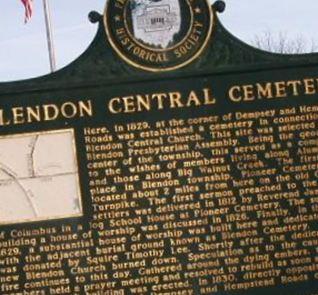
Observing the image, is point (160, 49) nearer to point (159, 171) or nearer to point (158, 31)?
point (158, 31)

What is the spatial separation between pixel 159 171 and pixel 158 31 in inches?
54.4

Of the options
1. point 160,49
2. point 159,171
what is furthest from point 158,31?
A: point 159,171

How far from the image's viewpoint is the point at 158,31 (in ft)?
25.9

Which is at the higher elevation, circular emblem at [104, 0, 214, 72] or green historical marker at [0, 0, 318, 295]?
circular emblem at [104, 0, 214, 72]

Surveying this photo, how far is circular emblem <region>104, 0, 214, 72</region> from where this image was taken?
7883 millimetres

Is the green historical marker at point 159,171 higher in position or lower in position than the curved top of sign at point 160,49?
→ lower

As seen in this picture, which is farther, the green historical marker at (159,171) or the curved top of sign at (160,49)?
the curved top of sign at (160,49)

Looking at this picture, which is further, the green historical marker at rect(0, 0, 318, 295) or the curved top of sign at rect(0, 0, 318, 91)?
the curved top of sign at rect(0, 0, 318, 91)

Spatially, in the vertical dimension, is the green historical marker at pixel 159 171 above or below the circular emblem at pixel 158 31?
below

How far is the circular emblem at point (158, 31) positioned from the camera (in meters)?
7.88

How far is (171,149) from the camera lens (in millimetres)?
7691

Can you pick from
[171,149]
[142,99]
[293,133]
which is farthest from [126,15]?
[293,133]

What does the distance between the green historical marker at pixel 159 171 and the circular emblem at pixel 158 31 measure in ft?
0.03

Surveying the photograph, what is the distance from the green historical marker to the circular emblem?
0.03ft
